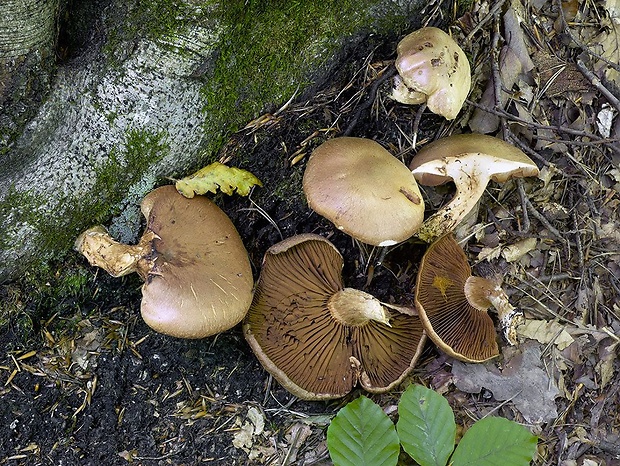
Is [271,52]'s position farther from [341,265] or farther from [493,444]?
[493,444]

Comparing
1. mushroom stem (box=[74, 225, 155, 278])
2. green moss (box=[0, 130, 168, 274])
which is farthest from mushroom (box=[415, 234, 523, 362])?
green moss (box=[0, 130, 168, 274])

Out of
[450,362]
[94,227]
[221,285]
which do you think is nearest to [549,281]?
[450,362]

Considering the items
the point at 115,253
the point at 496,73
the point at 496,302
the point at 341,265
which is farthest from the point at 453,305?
the point at 115,253

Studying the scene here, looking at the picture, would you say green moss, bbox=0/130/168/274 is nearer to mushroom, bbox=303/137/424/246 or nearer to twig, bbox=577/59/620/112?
mushroom, bbox=303/137/424/246

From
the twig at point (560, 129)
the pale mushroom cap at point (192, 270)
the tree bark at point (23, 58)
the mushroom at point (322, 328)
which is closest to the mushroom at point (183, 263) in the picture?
the pale mushroom cap at point (192, 270)

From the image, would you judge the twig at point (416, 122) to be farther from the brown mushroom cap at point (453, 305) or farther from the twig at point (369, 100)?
the brown mushroom cap at point (453, 305)

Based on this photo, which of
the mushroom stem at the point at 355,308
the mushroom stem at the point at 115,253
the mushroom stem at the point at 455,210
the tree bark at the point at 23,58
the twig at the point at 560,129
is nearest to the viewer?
the tree bark at the point at 23,58

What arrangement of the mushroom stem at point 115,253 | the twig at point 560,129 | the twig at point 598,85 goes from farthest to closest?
the twig at point 598,85
the twig at point 560,129
the mushroom stem at point 115,253
